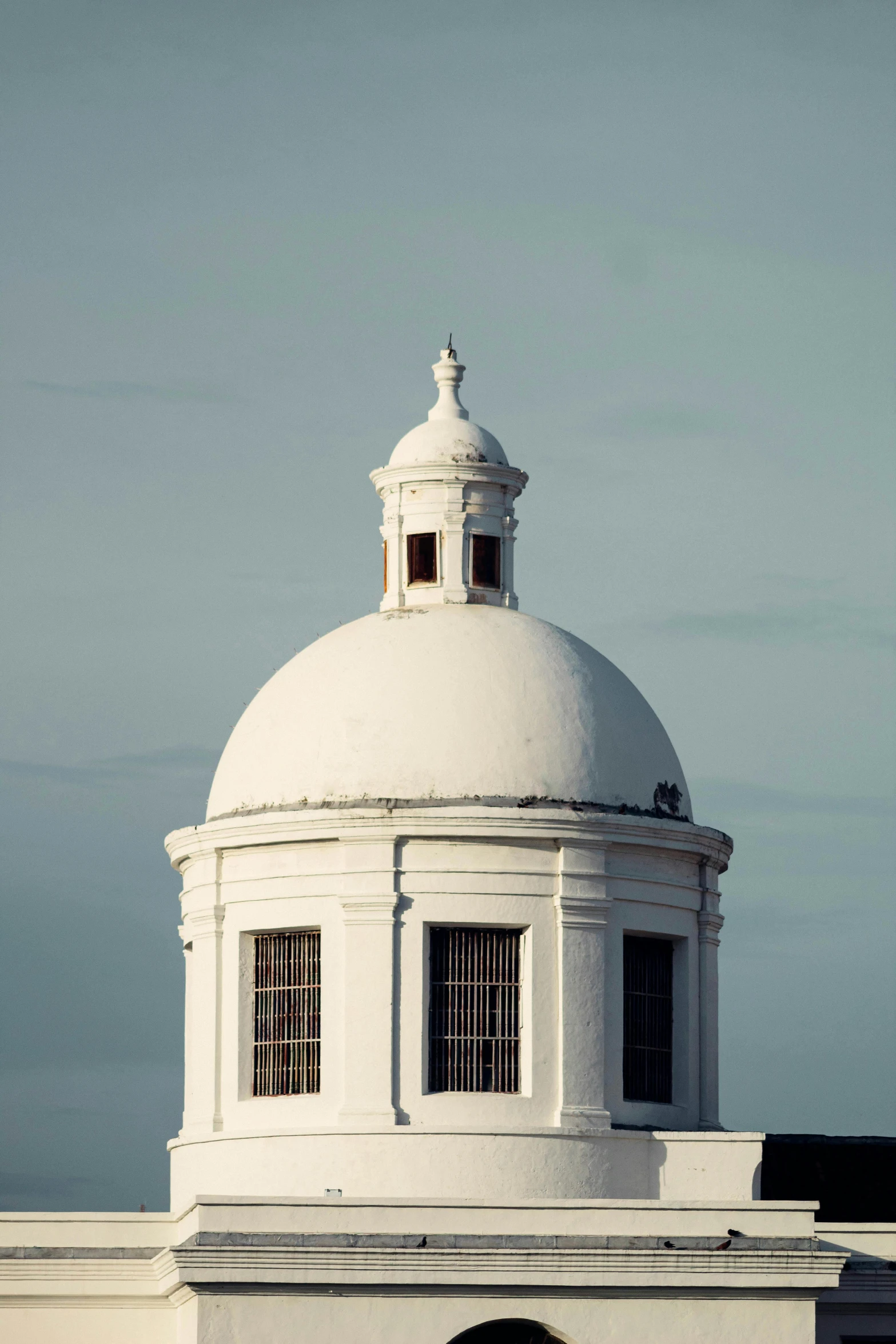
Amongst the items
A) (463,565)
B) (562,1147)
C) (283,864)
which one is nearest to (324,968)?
(283,864)

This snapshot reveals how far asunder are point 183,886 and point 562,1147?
674 cm

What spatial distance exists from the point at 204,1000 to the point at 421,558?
674 centimetres

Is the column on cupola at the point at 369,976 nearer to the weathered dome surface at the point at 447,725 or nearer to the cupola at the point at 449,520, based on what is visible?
the weathered dome surface at the point at 447,725

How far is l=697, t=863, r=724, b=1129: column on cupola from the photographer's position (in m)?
35.4

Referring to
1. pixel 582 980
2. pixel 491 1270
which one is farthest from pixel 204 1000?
pixel 491 1270

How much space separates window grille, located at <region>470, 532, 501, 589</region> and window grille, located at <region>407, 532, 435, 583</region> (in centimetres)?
57

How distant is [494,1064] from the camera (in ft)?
109

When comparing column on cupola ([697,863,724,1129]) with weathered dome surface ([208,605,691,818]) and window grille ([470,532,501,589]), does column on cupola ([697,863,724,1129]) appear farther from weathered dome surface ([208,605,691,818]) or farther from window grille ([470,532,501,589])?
window grille ([470,532,501,589])

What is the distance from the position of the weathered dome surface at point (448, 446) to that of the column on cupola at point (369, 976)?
6100 millimetres

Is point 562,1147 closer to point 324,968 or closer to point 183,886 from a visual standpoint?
point 324,968

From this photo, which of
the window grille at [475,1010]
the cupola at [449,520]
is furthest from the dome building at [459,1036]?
the cupola at [449,520]

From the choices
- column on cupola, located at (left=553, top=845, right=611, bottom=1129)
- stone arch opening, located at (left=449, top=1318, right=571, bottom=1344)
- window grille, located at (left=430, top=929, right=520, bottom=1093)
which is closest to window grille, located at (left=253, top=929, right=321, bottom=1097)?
window grille, located at (left=430, top=929, right=520, bottom=1093)

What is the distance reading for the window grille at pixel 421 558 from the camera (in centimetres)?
3675

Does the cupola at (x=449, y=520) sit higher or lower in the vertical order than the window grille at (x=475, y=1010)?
higher
